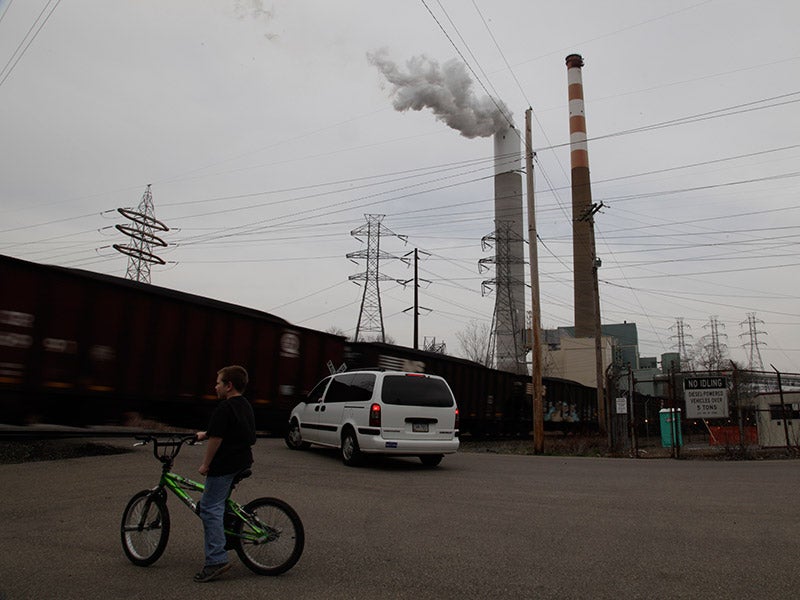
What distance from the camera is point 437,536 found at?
5.91 m

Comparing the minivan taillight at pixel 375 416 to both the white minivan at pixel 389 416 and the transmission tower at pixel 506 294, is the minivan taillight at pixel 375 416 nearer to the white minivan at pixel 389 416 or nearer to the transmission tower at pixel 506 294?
the white minivan at pixel 389 416

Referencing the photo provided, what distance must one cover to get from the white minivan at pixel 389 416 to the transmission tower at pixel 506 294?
44.4 m

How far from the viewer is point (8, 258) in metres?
9.86

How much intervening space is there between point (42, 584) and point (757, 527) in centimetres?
666

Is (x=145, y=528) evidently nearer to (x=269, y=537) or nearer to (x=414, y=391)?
(x=269, y=537)

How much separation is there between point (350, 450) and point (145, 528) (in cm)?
645

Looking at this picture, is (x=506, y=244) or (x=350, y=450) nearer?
(x=350, y=450)

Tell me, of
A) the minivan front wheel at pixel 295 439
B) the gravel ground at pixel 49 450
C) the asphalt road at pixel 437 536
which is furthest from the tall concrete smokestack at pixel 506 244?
the asphalt road at pixel 437 536

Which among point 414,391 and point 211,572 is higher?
point 414,391

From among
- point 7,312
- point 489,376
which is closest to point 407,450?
point 7,312

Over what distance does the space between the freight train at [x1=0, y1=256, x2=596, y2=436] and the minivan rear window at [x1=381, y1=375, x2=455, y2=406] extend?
4.72 meters

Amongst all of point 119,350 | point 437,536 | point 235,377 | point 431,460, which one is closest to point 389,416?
point 431,460

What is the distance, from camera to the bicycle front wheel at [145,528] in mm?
4613

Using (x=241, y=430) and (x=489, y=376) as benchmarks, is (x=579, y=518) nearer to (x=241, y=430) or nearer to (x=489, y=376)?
(x=241, y=430)
